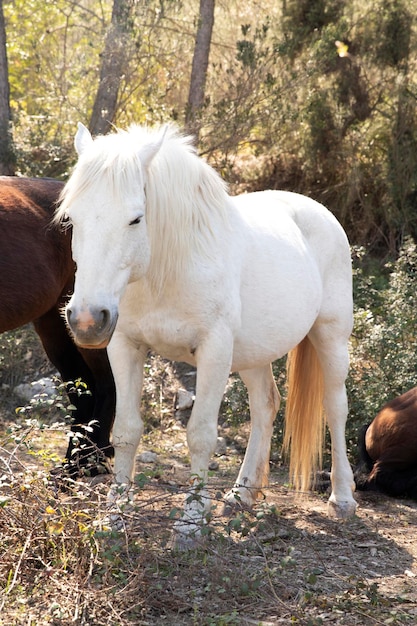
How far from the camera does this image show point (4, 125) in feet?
26.7

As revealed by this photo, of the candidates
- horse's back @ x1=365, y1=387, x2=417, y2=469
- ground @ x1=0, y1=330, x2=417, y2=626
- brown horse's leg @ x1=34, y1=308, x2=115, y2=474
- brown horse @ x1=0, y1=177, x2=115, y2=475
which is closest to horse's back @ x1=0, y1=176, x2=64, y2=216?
brown horse @ x1=0, y1=177, x2=115, y2=475

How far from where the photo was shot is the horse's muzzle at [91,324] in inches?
125

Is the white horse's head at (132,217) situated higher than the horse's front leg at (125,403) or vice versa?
the white horse's head at (132,217)

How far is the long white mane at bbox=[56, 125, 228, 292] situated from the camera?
3.41 metres

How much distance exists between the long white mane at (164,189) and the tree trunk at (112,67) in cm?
438

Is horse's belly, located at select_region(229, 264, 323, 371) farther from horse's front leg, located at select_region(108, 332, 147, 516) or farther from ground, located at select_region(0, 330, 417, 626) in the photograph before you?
ground, located at select_region(0, 330, 417, 626)

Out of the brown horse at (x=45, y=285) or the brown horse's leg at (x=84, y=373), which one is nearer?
the brown horse at (x=45, y=285)

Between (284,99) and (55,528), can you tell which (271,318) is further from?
(284,99)

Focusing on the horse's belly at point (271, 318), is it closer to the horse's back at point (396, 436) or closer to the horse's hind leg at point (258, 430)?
the horse's hind leg at point (258, 430)

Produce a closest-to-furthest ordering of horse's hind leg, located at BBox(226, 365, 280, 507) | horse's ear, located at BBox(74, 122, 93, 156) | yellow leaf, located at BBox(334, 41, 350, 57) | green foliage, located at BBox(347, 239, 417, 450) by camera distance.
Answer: horse's ear, located at BBox(74, 122, 93, 156) → horse's hind leg, located at BBox(226, 365, 280, 507) → green foliage, located at BBox(347, 239, 417, 450) → yellow leaf, located at BBox(334, 41, 350, 57)

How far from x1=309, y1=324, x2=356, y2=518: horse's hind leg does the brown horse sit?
133cm

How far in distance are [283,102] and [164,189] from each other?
5231 millimetres

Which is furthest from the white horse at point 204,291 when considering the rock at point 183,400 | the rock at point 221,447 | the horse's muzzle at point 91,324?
the rock at point 183,400

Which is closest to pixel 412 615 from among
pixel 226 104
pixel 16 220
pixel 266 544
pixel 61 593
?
pixel 266 544
